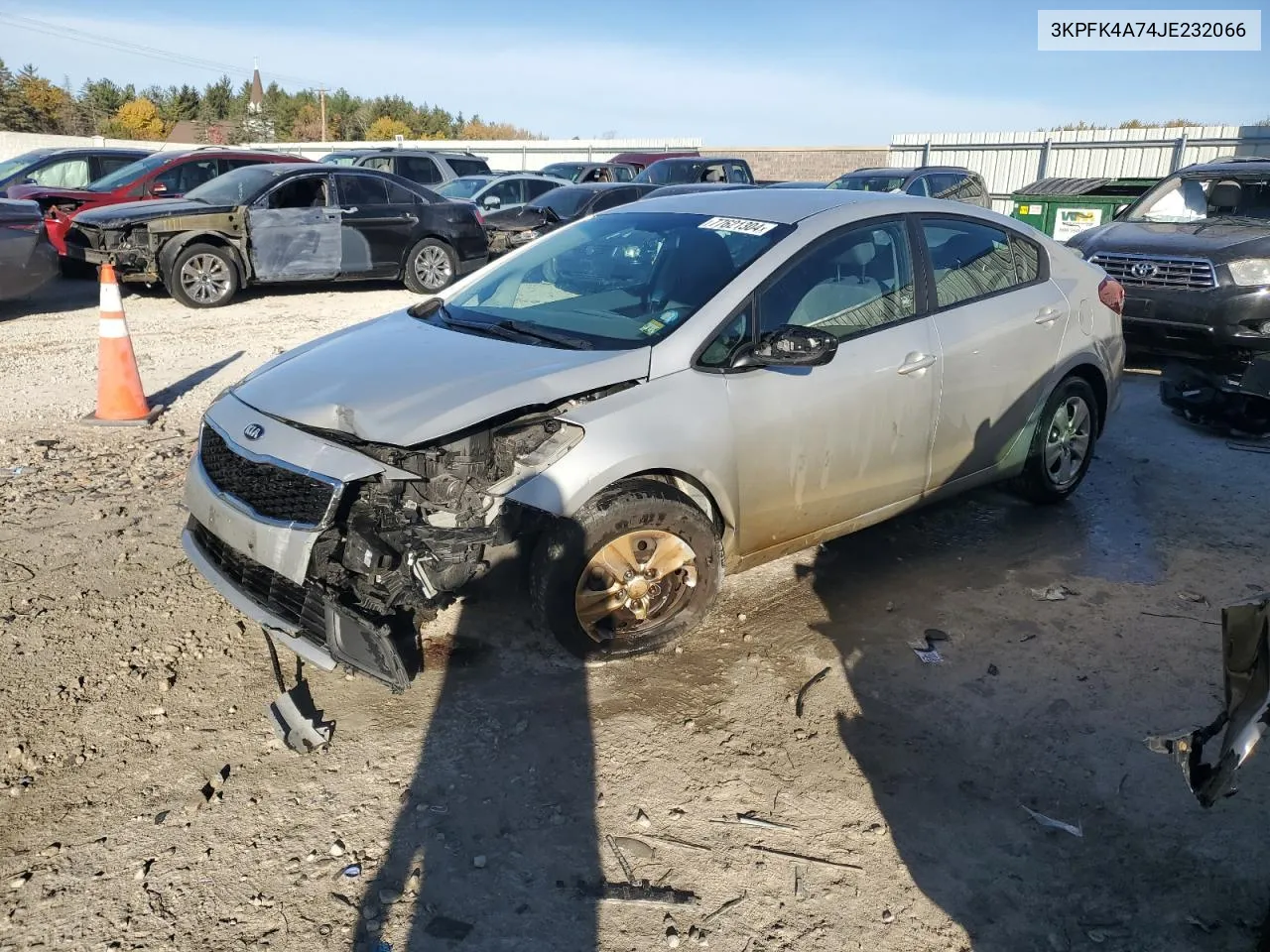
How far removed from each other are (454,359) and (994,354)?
2.62m

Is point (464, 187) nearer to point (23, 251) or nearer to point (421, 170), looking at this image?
point (421, 170)

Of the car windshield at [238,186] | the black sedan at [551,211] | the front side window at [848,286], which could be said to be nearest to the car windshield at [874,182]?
the black sedan at [551,211]

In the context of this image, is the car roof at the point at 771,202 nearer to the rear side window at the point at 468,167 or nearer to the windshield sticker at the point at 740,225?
the windshield sticker at the point at 740,225

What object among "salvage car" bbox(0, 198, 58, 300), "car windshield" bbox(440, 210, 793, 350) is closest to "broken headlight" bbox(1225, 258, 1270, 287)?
"car windshield" bbox(440, 210, 793, 350)

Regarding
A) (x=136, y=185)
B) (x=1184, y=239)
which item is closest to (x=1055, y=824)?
(x=1184, y=239)

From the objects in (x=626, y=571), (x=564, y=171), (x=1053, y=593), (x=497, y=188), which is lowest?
(x=1053, y=593)

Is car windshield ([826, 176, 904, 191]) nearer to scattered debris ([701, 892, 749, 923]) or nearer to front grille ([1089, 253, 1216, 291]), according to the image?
front grille ([1089, 253, 1216, 291])

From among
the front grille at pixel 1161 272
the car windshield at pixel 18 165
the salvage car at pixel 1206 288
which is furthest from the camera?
the car windshield at pixel 18 165

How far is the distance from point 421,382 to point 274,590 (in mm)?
884

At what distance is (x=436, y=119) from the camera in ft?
240

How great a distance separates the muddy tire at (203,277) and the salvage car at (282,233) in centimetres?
1

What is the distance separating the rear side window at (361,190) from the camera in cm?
1204

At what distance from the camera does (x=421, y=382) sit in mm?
3492

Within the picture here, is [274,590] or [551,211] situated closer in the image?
[274,590]
